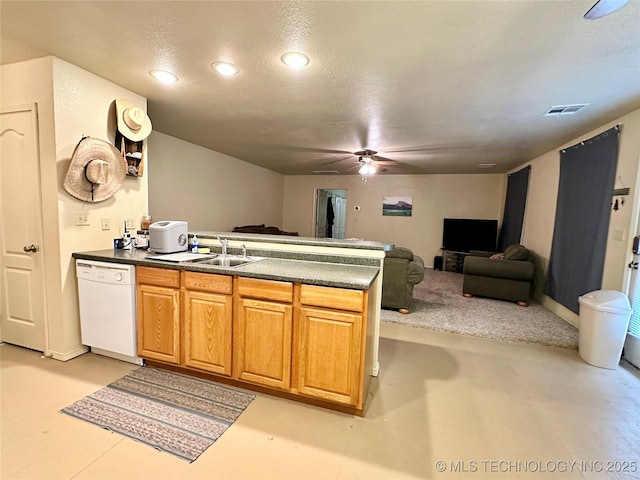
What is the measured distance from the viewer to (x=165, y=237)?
254cm

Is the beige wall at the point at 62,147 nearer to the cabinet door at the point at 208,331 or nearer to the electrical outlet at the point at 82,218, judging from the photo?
the electrical outlet at the point at 82,218

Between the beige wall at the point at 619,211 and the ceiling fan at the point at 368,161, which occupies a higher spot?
the ceiling fan at the point at 368,161

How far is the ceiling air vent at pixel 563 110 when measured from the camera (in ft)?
9.13

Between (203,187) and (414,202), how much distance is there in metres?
5.02

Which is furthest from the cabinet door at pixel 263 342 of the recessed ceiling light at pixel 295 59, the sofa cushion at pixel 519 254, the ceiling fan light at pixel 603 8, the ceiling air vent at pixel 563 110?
the sofa cushion at pixel 519 254

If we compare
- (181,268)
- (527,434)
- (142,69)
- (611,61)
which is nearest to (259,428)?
(181,268)

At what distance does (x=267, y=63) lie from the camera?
217 cm

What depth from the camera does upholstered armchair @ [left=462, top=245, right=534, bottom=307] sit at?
14.2ft

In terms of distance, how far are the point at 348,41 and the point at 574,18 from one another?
4.05ft

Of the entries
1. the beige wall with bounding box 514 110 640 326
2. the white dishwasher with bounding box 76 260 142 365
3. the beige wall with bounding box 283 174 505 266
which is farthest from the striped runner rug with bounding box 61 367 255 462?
the beige wall with bounding box 283 174 505 266

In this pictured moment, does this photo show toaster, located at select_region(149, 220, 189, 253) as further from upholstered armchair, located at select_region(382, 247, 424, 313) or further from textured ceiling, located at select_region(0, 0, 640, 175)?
upholstered armchair, located at select_region(382, 247, 424, 313)

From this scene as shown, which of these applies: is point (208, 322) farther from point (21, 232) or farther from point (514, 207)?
point (514, 207)

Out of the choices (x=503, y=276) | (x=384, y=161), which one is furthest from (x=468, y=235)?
(x=384, y=161)

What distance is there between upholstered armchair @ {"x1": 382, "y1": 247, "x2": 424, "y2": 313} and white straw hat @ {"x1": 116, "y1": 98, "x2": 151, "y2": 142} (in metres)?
3.15
